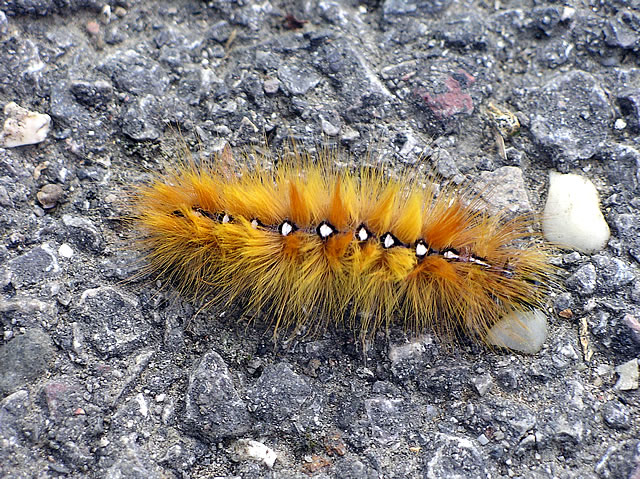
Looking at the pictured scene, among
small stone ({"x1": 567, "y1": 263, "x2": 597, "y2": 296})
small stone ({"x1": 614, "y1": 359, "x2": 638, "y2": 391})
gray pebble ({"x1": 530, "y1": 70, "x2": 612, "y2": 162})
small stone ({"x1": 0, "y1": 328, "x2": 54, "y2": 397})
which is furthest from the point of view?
gray pebble ({"x1": 530, "y1": 70, "x2": 612, "y2": 162})

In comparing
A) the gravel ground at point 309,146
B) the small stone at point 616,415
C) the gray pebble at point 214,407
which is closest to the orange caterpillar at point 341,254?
the gravel ground at point 309,146

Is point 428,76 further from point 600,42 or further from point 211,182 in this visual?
point 211,182

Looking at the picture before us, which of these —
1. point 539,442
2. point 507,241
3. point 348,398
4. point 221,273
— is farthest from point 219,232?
point 539,442

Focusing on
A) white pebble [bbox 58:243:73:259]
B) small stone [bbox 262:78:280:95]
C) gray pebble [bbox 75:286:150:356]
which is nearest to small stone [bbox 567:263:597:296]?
small stone [bbox 262:78:280:95]

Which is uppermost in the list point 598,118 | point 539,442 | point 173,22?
point 173,22

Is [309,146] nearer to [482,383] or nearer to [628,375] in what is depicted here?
[482,383]

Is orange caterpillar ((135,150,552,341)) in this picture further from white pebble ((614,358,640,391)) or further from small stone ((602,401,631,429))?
small stone ((602,401,631,429))
